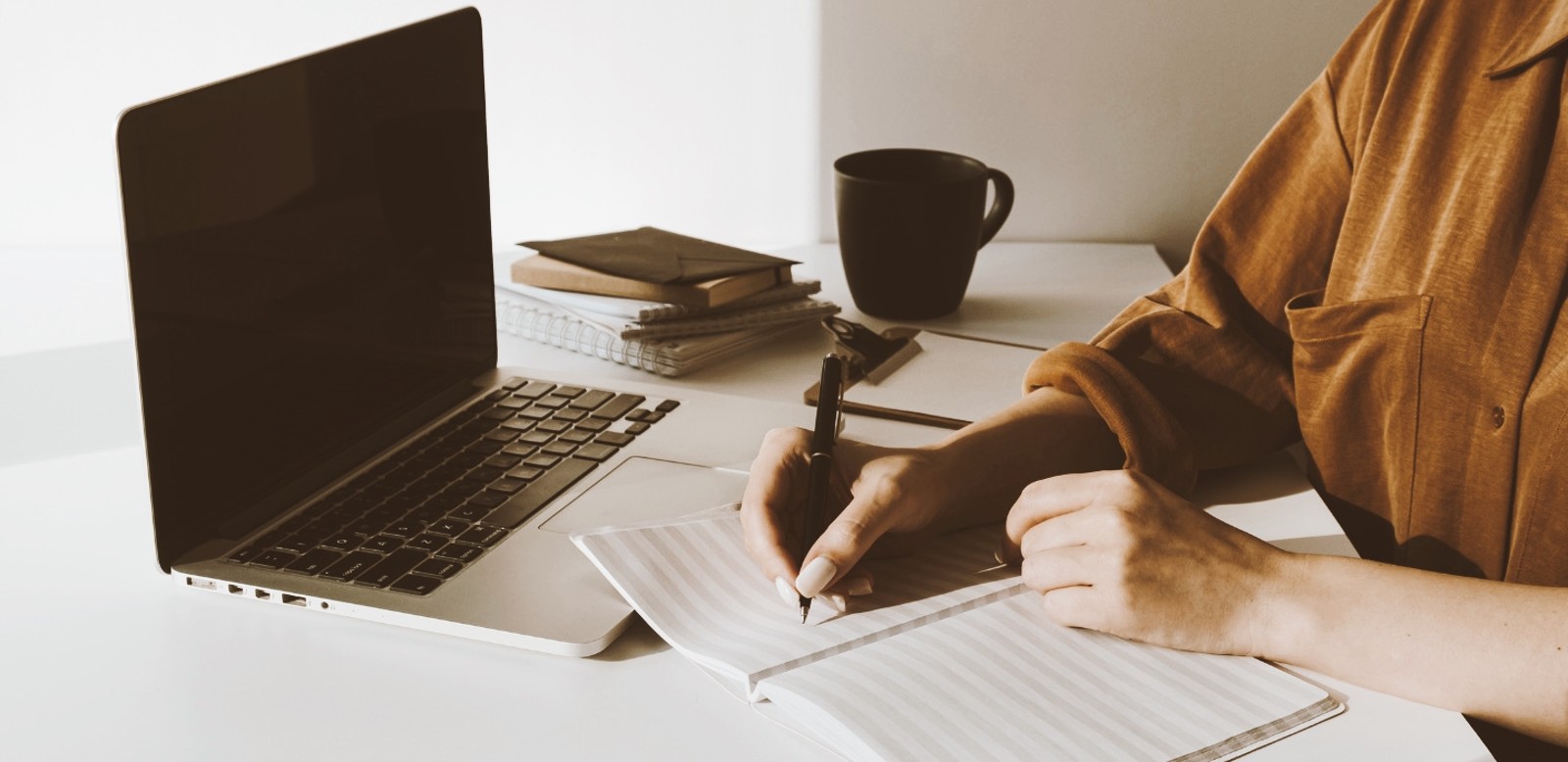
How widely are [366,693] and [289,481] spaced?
218 millimetres

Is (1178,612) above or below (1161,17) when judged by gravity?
below

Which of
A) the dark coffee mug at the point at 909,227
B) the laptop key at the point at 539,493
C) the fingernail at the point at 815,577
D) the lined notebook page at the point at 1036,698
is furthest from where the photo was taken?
the dark coffee mug at the point at 909,227

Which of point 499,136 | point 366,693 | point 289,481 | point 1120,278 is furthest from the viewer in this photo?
point 499,136

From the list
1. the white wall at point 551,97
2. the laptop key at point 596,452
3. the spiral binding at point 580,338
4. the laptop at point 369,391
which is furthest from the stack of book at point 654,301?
the white wall at point 551,97

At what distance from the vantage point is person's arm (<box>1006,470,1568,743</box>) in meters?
0.63

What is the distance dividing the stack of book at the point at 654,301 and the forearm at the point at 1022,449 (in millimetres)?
349

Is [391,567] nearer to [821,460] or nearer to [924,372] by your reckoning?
[821,460]

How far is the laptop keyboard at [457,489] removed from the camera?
29.9 inches

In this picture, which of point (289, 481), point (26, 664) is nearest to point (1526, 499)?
point (289, 481)

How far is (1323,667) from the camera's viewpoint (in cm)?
66

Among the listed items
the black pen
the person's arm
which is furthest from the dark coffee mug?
the person's arm

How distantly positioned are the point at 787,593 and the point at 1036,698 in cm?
15

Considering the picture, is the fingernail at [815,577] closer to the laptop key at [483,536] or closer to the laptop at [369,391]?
the laptop at [369,391]

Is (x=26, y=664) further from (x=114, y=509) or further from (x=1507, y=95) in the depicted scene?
(x=1507, y=95)
